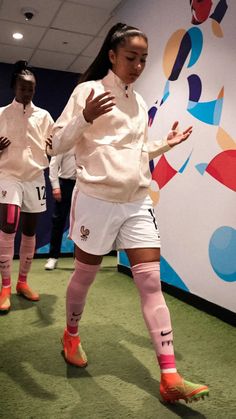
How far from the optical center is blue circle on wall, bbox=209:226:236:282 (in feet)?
8.07

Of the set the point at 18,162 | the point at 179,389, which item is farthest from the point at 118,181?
the point at 18,162

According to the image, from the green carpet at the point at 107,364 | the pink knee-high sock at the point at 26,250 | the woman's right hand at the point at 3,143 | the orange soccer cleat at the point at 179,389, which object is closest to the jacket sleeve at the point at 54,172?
the pink knee-high sock at the point at 26,250

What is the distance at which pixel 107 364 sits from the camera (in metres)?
1.76

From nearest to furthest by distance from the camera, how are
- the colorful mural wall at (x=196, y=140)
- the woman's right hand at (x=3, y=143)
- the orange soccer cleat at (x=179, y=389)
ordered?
the orange soccer cleat at (x=179, y=389) → the woman's right hand at (x=3, y=143) → the colorful mural wall at (x=196, y=140)

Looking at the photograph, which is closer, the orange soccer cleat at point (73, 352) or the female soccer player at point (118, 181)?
the female soccer player at point (118, 181)

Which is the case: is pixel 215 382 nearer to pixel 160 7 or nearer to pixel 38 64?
pixel 160 7

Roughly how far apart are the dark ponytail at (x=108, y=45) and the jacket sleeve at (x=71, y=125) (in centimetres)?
12

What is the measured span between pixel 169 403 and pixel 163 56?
281 cm

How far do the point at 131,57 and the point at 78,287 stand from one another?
38.6 inches

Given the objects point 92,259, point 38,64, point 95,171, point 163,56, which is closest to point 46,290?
point 92,259

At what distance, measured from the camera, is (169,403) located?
143 cm

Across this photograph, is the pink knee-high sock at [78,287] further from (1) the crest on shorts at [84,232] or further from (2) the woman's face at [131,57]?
(2) the woman's face at [131,57]

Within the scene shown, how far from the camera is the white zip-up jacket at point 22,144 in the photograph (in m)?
2.51

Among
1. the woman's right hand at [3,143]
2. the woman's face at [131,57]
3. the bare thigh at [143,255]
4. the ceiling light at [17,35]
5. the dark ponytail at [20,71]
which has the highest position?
the ceiling light at [17,35]
